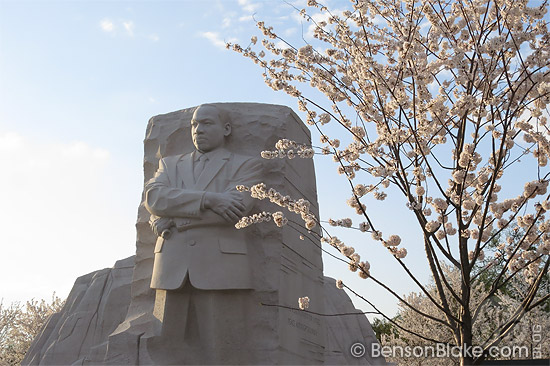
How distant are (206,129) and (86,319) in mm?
4691

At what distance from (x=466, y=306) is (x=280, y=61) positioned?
2192 mm

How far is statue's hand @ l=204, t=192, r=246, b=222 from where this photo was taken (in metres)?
6.16

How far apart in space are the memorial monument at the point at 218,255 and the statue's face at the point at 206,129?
0.04 feet

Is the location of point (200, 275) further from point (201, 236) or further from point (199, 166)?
point (199, 166)

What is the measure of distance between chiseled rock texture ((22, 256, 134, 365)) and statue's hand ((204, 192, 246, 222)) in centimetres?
374

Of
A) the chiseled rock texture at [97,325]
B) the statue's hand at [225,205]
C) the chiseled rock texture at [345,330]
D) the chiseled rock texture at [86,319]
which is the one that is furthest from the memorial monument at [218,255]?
the chiseled rock texture at [345,330]

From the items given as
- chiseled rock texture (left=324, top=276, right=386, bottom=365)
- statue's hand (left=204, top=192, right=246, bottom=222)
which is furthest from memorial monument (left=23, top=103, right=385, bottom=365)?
chiseled rock texture (left=324, top=276, right=386, bottom=365)

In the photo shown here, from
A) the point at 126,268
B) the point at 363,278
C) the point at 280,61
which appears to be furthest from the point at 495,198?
the point at 126,268

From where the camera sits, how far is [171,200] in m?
6.34

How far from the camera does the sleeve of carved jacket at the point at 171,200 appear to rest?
20.5 feet

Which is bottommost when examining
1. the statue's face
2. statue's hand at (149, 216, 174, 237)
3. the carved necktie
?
statue's hand at (149, 216, 174, 237)

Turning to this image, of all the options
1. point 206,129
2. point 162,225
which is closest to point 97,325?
point 162,225

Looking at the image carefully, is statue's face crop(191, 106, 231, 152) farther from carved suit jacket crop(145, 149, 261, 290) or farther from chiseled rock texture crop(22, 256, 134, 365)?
chiseled rock texture crop(22, 256, 134, 365)

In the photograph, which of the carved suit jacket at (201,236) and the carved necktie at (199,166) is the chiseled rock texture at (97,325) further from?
the carved necktie at (199,166)
